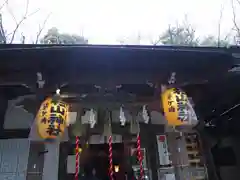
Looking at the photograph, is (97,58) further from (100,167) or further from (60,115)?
(100,167)

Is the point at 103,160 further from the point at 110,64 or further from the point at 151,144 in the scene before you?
the point at 110,64

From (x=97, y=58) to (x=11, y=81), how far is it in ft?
6.72

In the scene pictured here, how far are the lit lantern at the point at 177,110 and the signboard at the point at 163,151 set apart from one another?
185cm

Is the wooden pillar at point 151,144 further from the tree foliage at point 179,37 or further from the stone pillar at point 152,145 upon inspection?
the tree foliage at point 179,37

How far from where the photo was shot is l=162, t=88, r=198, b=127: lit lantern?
5.15 meters

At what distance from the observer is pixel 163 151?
6898 mm

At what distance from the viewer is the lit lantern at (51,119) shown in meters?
4.90

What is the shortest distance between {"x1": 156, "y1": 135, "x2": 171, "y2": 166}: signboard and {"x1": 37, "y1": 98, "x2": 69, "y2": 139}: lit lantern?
118 inches

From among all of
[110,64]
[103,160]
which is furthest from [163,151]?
[103,160]

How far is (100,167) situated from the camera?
988 cm

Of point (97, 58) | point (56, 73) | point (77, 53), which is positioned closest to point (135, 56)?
point (97, 58)

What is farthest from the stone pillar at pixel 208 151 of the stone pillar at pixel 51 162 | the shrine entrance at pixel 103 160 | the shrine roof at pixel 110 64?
the stone pillar at pixel 51 162

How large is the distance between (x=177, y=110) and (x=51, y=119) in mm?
2557

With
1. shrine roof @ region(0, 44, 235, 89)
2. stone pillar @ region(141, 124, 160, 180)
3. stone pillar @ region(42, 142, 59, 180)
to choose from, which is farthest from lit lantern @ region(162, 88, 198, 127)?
stone pillar @ region(42, 142, 59, 180)
